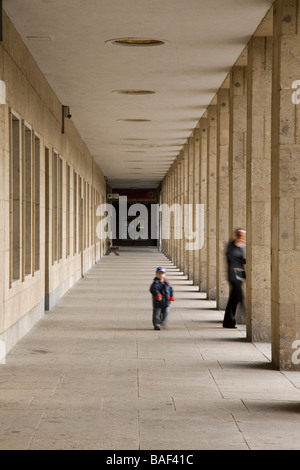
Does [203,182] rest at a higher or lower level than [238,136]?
lower

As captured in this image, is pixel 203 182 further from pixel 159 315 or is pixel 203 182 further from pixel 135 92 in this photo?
pixel 159 315

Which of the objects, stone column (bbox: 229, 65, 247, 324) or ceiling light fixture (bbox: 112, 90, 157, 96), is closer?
stone column (bbox: 229, 65, 247, 324)

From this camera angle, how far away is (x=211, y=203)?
18.2 metres

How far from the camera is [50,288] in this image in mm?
15859

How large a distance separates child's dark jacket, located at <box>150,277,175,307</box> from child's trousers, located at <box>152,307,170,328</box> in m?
0.11

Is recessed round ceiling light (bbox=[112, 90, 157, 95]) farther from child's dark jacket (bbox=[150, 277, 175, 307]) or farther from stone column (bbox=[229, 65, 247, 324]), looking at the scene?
child's dark jacket (bbox=[150, 277, 175, 307])

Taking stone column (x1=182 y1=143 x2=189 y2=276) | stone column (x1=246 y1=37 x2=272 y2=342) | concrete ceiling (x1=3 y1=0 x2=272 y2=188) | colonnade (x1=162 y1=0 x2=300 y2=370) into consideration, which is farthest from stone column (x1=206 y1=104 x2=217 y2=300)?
stone column (x1=182 y1=143 x2=189 y2=276)

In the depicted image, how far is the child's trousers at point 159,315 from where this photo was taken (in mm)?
12906

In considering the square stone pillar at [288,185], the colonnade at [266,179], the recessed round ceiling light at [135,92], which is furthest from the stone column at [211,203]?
the square stone pillar at [288,185]

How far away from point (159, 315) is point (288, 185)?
4.37 m

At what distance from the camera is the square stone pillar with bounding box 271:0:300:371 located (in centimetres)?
930

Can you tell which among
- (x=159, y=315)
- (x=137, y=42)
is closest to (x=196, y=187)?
(x=159, y=315)

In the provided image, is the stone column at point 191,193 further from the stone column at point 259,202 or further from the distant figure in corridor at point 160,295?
the stone column at point 259,202

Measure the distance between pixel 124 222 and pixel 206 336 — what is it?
47320mm
